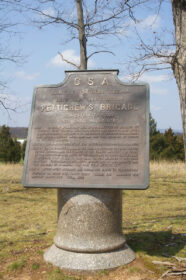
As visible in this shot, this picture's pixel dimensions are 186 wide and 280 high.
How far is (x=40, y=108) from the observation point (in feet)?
14.8

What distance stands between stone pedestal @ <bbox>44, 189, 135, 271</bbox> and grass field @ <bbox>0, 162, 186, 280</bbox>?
0.16 meters

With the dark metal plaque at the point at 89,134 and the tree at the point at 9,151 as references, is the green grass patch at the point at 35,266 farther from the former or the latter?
the tree at the point at 9,151

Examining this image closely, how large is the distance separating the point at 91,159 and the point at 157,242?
1988mm

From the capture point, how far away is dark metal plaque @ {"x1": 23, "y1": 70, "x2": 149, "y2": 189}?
4.03 metres

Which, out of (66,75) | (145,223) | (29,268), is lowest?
(29,268)

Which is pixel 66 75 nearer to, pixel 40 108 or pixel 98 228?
pixel 40 108

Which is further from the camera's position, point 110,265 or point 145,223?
point 145,223

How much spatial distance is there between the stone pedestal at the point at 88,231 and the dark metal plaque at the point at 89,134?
221 mm

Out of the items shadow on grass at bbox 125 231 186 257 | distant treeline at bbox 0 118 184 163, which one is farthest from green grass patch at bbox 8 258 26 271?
distant treeline at bbox 0 118 184 163

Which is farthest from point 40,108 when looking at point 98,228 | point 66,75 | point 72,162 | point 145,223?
point 145,223

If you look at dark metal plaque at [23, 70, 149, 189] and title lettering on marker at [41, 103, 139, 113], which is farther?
title lettering on marker at [41, 103, 139, 113]

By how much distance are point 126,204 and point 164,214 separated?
4.45ft

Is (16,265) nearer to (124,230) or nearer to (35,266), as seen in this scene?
(35,266)

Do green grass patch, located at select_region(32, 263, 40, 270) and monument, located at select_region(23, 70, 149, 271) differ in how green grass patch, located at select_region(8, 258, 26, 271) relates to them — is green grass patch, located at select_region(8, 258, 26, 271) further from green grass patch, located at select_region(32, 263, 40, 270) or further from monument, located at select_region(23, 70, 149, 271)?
monument, located at select_region(23, 70, 149, 271)
